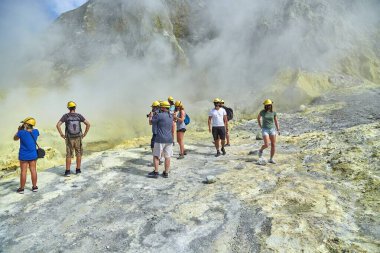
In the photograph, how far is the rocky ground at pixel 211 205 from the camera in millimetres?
4562

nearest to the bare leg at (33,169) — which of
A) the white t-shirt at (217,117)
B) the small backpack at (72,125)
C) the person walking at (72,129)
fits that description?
the person walking at (72,129)

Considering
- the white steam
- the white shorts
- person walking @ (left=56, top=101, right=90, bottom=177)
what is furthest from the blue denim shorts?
the white steam

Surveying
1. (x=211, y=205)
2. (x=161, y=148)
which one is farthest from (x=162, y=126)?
(x=211, y=205)

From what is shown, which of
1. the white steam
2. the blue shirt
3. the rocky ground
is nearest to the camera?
the rocky ground

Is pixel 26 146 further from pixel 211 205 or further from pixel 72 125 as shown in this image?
pixel 211 205

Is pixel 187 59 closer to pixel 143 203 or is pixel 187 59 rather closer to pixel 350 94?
pixel 350 94

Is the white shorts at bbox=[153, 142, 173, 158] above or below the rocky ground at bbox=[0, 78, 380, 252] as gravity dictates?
above

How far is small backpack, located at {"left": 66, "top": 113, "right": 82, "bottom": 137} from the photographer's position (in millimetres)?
7414

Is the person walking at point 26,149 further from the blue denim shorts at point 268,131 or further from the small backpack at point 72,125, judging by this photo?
the blue denim shorts at point 268,131

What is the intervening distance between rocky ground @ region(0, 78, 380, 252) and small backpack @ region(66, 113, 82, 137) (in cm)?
101

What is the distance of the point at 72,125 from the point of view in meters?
7.44

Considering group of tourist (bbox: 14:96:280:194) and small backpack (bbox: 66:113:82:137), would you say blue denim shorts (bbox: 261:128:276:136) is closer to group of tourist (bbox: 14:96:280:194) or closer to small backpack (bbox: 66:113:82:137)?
group of tourist (bbox: 14:96:280:194)

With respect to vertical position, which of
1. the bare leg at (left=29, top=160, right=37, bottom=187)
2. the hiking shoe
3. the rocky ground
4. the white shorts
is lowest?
the rocky ground

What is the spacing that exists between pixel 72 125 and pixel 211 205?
12.1 feet
